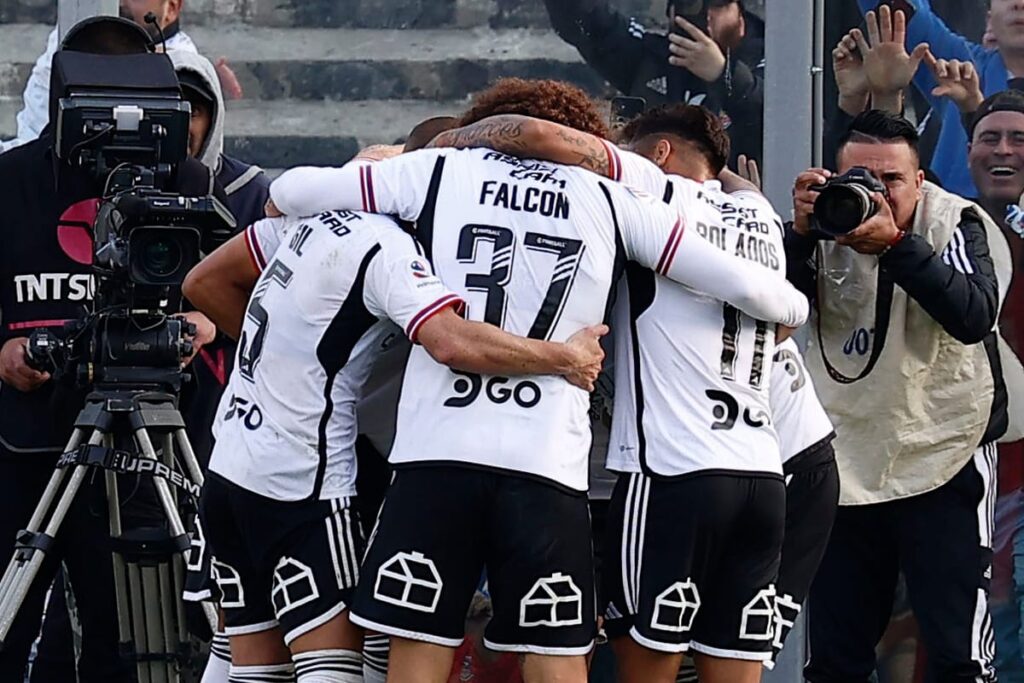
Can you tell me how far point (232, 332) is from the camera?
14.5 feet

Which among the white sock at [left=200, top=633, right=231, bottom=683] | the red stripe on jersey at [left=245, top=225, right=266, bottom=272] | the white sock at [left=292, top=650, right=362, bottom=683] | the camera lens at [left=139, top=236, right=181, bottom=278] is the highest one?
the red stripe on jersey at [left=245, top=225, right=266, bottom=272]

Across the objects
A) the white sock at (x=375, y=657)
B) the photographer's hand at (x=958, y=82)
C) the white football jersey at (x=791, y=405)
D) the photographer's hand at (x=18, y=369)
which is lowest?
the white sock at (x=375, y=657)

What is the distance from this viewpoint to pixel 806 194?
4871mm

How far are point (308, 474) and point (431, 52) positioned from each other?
6.55 feet

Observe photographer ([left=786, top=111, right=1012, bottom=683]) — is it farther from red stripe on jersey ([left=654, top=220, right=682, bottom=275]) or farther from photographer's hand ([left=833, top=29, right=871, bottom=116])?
red stripe on jersey ([left=654, top=220, right=682, bottom=275])

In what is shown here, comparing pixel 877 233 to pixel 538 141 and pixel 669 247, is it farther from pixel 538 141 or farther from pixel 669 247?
pixel 538 141

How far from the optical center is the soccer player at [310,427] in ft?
13.0

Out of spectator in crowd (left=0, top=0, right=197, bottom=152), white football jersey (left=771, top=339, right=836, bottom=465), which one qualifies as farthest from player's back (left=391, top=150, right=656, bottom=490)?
spectator in crowd (left=0, top=0, right=197, bottom=152)

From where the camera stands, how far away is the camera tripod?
466 centimetres

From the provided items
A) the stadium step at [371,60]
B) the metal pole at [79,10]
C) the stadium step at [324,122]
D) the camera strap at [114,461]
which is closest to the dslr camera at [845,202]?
the stadium step at [371,60]

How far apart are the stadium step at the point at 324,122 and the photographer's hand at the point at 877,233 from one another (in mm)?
1381

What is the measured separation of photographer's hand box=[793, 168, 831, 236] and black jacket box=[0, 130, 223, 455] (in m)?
1.82

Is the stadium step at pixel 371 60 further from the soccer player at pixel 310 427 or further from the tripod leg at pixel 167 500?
the soccer player at pixel 310 427

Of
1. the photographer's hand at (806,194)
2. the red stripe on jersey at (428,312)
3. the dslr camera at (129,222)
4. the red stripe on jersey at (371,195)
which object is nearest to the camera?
the red stripe on jersey at (428,312)
